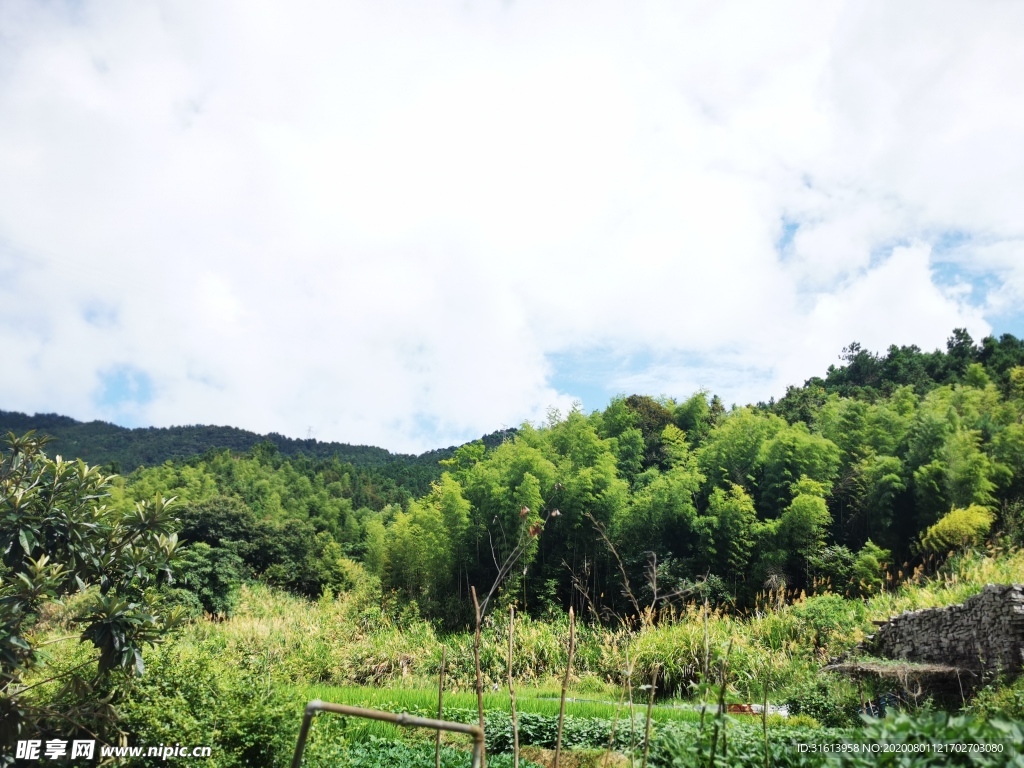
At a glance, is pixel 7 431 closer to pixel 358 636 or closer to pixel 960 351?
pixel 358 636

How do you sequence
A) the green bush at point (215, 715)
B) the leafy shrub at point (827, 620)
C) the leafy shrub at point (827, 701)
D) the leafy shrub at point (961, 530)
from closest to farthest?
the green bush at point (215, 715) → the leafy shrub at point (827, 701) → the leafy shrub at point (827, 620) → the leafy shrub at point (961, 530)

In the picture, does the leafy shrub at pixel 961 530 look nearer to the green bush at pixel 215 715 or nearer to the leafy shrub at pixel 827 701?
the leafy shrub at pixel 827 701

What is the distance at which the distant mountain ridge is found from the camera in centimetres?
3966

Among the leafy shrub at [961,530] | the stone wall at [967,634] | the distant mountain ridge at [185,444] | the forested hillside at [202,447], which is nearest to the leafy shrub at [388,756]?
the stone wall at [967,634]

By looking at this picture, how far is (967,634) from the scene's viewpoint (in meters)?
6.68

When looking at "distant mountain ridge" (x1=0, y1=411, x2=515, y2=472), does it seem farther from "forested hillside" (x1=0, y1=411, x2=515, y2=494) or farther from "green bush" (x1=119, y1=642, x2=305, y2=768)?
"green bush" (x1=119, y1=642, x2=305, y2=768)

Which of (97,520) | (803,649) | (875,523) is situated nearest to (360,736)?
(97,520)

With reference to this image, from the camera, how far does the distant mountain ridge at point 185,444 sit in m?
39.7

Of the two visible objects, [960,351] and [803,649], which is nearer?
[803,649]

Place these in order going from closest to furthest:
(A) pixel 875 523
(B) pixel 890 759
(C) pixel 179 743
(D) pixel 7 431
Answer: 1. (B) pixel 890 759
2. (C) pixel 179 743
3. (D) pixel 7 431
4. (A) pixel 875 523

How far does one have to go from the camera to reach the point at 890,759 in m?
1.88

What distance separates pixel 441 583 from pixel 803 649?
821 cm

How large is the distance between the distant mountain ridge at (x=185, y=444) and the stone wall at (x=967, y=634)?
2698 cm

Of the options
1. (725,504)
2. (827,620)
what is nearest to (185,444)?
(725,504)
